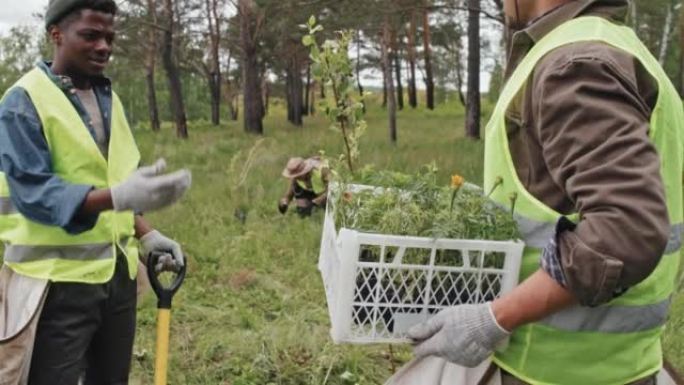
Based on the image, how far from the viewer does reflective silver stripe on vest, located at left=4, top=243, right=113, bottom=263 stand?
2.39m

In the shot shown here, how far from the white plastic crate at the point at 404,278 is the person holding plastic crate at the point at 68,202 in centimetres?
86

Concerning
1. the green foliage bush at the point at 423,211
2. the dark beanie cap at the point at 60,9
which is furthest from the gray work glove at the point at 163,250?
the green foliage bush at the point at 423,211

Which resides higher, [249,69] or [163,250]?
[249,69]

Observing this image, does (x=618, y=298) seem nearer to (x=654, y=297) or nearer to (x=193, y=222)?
(x=654, y=297)

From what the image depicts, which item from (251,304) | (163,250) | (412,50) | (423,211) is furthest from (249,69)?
(423,211)

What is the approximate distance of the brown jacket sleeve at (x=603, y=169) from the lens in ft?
3.76

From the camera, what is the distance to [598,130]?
1.17m

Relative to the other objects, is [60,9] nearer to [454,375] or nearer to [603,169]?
[454,375]

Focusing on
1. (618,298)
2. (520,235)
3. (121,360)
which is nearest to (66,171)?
(121,360)

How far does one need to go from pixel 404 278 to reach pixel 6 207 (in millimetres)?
1551

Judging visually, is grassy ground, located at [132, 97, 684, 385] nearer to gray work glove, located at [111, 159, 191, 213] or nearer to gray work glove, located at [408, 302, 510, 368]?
gray work glove, located at [111, 159, 191, 213]

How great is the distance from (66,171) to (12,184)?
163mm

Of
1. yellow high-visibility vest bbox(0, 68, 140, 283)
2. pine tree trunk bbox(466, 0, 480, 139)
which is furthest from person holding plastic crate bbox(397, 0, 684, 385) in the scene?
pine tree trunk bbox(466, 0, 480, 139)

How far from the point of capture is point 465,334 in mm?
1320
